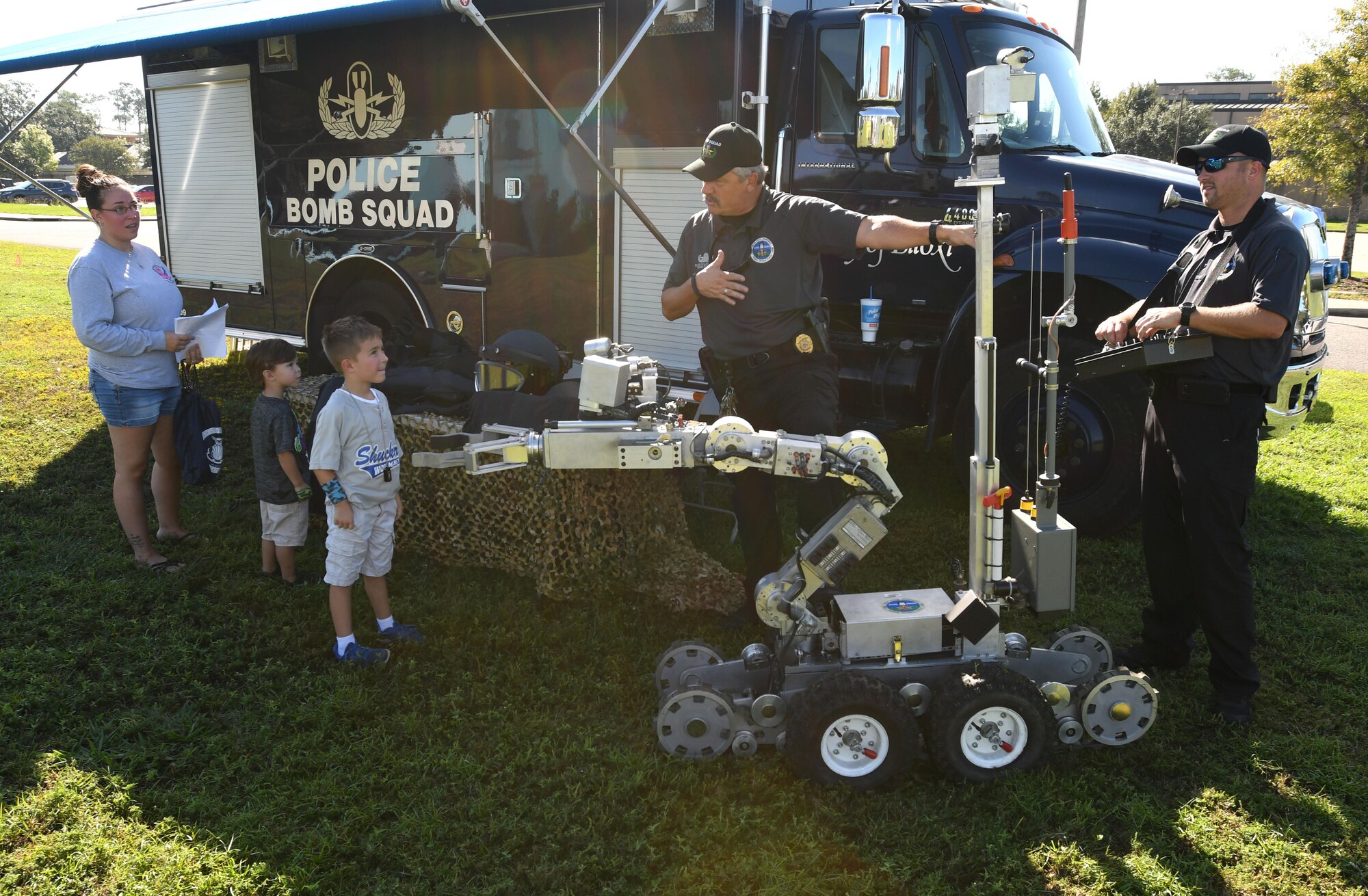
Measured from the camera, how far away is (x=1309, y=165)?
19484 mm

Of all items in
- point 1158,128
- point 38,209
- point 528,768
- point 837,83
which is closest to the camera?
point 528,768

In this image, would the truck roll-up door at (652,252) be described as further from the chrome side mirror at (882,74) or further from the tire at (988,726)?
the tire at (988,726)

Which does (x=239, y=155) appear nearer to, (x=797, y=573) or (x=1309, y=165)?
(x=797, y=573)

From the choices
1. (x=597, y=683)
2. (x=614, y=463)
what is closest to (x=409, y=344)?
(x=597, y=683)

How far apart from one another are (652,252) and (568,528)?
1952mm

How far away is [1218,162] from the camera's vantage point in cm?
325

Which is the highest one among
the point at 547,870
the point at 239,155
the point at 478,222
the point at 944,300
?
the point at 239,155

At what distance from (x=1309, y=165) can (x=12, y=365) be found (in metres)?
22.5

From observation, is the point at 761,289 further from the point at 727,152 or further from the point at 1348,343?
the point at 1348,343

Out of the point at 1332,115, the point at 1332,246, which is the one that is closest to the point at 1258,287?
the point at 1332,115

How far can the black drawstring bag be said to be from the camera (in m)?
4.77

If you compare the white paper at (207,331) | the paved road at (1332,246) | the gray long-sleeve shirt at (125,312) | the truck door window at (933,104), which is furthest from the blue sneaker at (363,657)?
the paved road at (1332,246)

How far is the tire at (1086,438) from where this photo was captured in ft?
16.2

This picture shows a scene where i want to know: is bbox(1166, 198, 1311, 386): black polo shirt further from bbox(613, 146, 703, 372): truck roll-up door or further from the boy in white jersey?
the boy in white jersey
